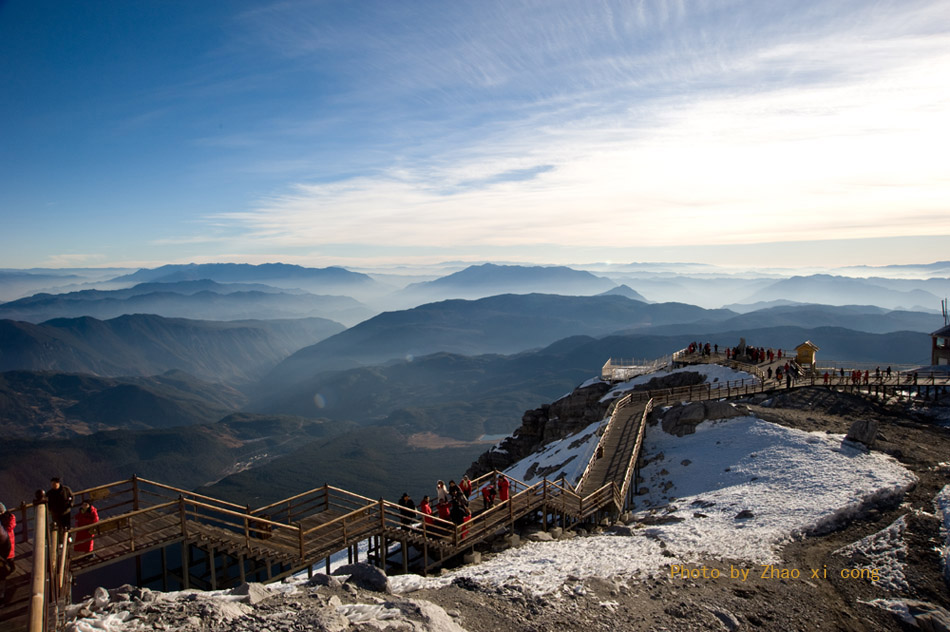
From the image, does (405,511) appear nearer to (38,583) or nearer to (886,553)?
(38,583)

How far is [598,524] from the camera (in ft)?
72.0

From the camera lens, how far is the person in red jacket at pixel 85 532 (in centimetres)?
1269

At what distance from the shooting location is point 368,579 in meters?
13.0

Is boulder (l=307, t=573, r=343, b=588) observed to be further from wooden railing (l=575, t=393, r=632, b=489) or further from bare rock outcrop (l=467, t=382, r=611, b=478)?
bare rock outcrop (l=467, t=382, r=611, b=478)

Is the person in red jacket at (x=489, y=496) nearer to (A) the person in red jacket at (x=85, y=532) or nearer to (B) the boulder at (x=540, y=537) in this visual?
(B) the boulder at (x=540, y=537)

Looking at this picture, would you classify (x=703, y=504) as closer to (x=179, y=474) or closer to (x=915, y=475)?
(x=915, y=475)

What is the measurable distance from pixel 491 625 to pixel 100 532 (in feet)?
34.0

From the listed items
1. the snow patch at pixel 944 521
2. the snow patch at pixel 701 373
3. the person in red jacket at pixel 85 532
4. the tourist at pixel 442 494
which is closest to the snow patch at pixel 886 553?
A: the snow patch at pixel 944 521

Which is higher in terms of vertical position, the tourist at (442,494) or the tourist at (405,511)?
the tourist at (442,494)

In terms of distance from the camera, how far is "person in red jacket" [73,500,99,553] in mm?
12688

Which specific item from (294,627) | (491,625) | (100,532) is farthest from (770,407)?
(100,532)

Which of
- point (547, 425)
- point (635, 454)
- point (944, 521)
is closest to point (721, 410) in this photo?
point (635, 454)

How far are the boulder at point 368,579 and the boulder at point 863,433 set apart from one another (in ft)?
75.5

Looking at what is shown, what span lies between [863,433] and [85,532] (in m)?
29.9
